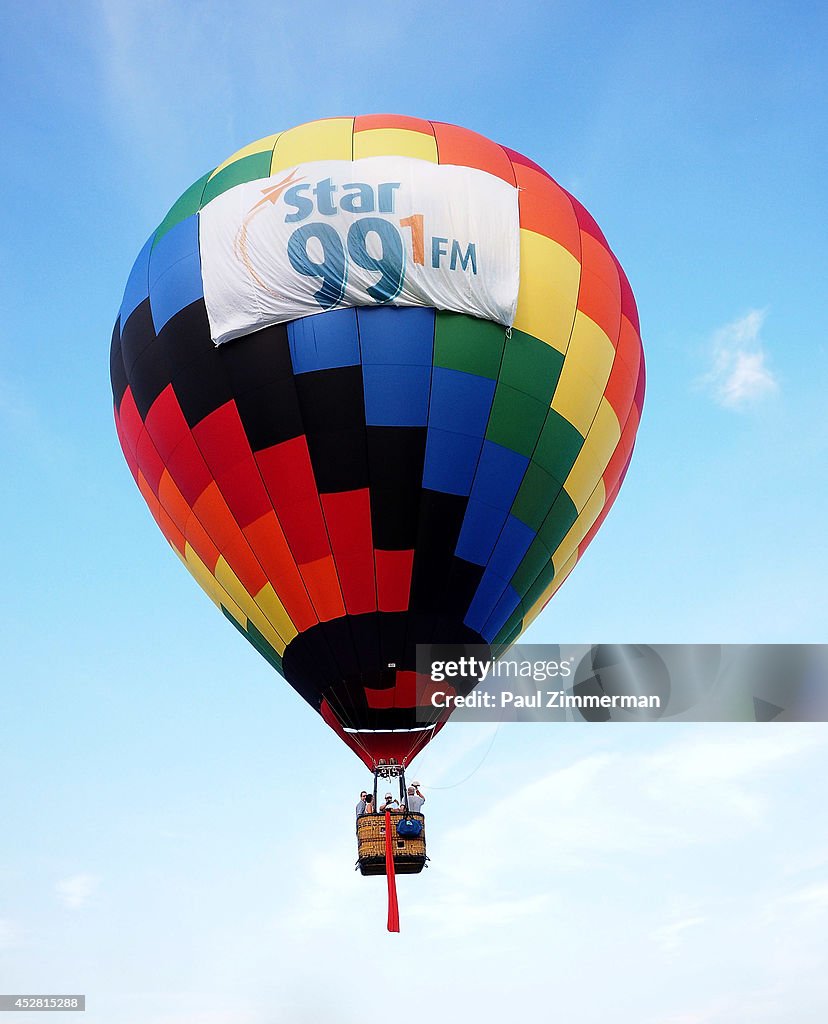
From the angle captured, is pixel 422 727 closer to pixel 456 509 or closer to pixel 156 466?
pixel 456 509

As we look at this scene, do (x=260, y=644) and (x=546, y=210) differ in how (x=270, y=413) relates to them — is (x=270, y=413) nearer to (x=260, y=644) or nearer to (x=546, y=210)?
(x=260, y=644)

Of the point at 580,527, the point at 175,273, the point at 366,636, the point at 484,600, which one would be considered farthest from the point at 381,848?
the point at 175,273

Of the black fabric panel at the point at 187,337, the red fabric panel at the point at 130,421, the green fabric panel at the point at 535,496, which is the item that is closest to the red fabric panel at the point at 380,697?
the green fabric panel at the point at 535,496

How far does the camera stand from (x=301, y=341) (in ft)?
35.0

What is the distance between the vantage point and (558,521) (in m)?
11.6

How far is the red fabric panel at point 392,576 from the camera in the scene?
10.7 m

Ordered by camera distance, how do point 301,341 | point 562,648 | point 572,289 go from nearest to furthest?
1. point 301,341
2. point 572,289
3. point 562,648

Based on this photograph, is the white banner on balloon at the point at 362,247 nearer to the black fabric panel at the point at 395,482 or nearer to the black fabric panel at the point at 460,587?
the black fabric panel at the point at 395,482

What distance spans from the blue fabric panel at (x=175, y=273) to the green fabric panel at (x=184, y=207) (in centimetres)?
11

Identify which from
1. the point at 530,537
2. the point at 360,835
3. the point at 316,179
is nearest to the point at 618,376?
the point at 530,537

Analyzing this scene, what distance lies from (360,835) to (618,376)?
5.36 m

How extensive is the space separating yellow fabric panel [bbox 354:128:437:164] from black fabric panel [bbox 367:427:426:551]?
2836 mm

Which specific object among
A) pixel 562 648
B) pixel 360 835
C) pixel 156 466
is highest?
pixel 156 466

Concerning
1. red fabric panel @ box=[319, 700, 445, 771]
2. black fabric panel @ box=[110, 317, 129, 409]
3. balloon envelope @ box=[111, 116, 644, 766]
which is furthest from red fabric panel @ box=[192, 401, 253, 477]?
red fabric panel @ box=[319, 700, 445, 771]
